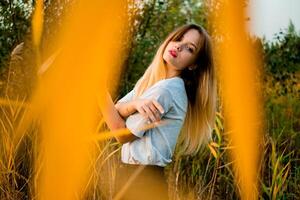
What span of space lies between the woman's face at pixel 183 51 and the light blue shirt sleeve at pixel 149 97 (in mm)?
136

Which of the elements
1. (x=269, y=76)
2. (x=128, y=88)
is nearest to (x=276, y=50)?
(x=269, y=76)

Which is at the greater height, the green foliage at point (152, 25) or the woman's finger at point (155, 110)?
the green foliage at point (152, 25)

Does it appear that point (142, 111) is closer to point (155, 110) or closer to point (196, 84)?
point (155, 110)

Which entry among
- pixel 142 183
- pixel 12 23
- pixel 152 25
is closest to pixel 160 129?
pixel 142 183

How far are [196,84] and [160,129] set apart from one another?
0.82ft

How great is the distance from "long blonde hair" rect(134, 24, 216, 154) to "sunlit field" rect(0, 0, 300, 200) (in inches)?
6.2

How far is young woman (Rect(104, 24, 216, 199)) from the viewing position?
5.72 ft

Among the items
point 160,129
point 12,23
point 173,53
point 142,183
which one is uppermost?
point 12,23

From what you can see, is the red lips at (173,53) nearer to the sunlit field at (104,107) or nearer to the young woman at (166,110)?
the young woman at (166,110)

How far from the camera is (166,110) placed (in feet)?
5.76

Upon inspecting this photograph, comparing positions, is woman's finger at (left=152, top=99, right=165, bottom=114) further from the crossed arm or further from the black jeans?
the black jeans

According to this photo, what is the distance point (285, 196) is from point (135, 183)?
50.5 inches

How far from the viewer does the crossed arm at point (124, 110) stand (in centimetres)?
167

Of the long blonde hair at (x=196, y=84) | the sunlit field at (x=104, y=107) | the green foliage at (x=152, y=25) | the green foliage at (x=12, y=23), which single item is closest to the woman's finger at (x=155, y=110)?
the sunlit field at (x=104, y=107)
